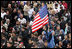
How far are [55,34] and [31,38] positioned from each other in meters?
1.33

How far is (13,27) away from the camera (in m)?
Answer: 10.5

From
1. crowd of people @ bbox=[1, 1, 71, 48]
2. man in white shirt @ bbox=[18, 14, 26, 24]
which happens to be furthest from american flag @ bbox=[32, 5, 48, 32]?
man in white shirt @ bbox=[18, 14, 26, 24]

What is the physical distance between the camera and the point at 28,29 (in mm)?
10625

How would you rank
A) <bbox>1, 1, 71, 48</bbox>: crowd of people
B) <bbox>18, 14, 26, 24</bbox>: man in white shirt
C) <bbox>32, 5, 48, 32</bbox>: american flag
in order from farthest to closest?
<bbox>18, 14, 26, 24</bbox>: man in white shirt < <bbox>1, 1, 71, 48</bbox>: crowd of people < <bbox>32, 5, 48, 32</bbox>: american flag

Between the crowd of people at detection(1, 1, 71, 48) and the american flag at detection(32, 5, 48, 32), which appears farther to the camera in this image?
the crowd of people at detection(1, 1, 71, 48)

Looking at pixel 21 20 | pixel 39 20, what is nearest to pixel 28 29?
pixel 21 20

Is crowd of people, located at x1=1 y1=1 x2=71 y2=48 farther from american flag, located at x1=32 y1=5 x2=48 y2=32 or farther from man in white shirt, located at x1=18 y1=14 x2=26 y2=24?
american flag, located at x1=32 y1=5 x2=48 y2=32

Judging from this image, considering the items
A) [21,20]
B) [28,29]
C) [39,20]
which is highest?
[39,20]

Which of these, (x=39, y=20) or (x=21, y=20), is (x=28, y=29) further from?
(x=39, y=20)

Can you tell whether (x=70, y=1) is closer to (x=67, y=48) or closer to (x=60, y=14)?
(x=60, y=14)

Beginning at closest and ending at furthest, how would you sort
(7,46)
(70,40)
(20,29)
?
(7,46) → (20,29) → (70,40)

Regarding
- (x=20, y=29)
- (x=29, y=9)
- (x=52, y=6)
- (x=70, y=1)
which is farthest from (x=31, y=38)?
(x=70, y=1)

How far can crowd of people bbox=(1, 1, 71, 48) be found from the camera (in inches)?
405

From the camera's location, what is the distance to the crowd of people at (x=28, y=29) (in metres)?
10.3
